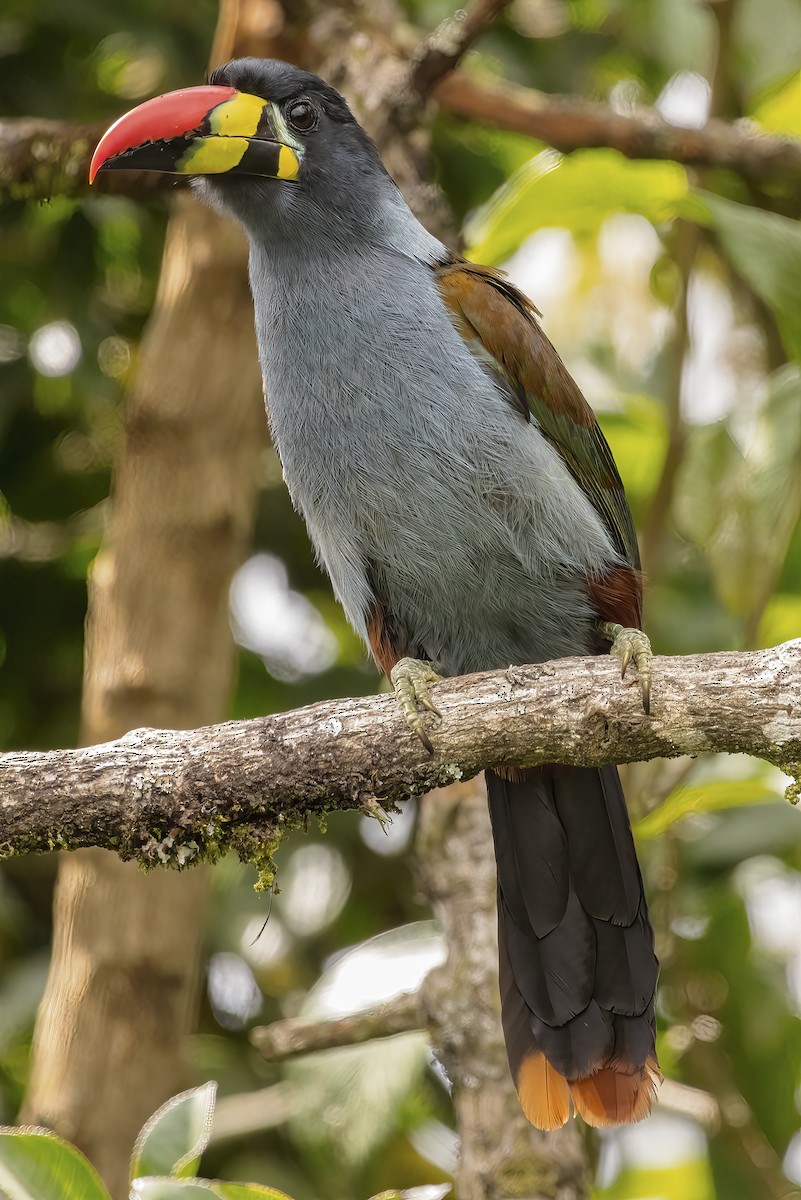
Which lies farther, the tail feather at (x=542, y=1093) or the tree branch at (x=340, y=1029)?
the tree branch at (x=340, y=1029)

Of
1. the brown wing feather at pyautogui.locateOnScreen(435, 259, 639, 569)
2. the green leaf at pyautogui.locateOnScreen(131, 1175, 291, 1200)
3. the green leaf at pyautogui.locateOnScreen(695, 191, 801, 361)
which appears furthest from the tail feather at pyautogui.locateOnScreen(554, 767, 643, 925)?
the green leaf at pyautogui.locateOnScreen(131, 1175, 291, 1200)

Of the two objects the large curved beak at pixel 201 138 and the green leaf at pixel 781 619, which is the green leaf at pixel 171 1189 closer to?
the large curved beak at pixel 201 138

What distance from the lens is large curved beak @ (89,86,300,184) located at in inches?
118

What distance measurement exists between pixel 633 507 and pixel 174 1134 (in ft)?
8.61

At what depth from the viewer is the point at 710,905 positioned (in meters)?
3.80

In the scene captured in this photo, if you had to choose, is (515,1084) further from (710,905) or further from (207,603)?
(207,603)

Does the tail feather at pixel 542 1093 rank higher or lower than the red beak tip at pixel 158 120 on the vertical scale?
lower

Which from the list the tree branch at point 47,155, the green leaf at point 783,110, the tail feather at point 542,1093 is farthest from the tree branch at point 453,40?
the tail feather at point 542,1093

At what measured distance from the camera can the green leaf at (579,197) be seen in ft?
11.0

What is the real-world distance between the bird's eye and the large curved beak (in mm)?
35

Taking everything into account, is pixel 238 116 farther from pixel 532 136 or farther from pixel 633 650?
pixel 633 650

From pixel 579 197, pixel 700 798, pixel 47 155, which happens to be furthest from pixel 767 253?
pixel 47 155

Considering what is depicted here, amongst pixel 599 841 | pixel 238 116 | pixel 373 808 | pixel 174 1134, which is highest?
pixel 238 116

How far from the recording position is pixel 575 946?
2.99 meters
